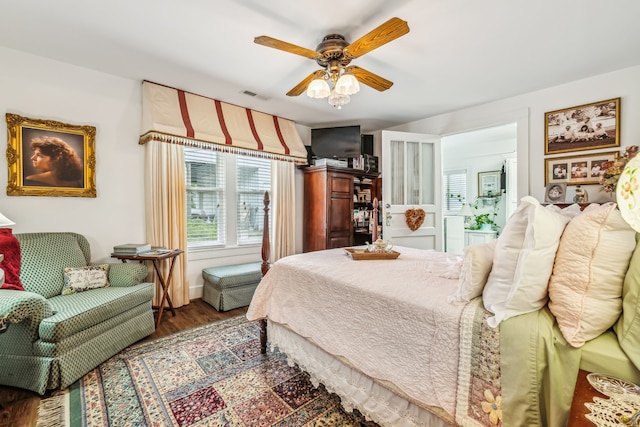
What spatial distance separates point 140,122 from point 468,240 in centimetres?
599

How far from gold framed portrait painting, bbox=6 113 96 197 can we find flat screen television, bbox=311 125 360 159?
9.11 ft

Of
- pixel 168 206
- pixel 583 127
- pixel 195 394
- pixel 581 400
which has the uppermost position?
pixel 583 127

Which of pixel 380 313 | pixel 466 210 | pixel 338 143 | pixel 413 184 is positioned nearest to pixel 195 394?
pixel 380 313

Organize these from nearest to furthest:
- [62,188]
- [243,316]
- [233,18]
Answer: [233,18], [62,188], [243,316]

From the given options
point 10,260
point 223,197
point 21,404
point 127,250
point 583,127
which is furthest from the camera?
point 223,197

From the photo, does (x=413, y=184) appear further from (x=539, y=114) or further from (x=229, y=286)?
(x=229, y=286)

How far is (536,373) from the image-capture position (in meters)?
0.96

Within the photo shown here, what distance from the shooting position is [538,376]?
96cm

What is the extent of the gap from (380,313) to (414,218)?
2965 millimetres

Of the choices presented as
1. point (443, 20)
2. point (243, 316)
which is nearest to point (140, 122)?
point (243, 316)

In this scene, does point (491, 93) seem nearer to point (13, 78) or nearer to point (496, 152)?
point (496, 152)

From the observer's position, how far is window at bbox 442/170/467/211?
6.20 metres

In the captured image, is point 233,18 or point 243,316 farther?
point 243,316

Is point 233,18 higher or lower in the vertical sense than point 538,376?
higher
